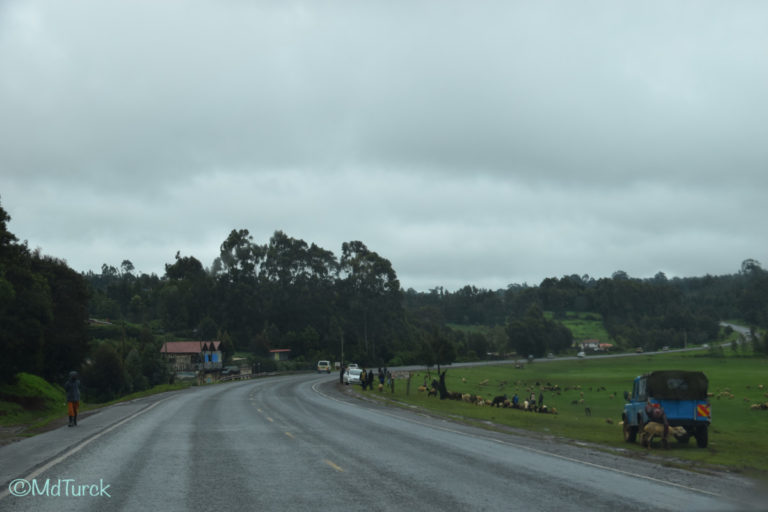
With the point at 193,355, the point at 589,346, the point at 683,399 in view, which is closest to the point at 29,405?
the point at 683,399

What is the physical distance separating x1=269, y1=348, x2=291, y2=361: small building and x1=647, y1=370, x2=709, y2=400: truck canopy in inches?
4096

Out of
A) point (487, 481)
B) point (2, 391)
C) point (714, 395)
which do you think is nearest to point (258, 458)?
point (487, 481)

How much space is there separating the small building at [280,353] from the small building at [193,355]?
12425 mm

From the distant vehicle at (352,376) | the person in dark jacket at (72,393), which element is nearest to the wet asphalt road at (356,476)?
the person in dark jacket at (72,393)

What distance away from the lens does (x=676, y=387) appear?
21484 mm

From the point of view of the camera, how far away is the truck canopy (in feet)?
70.4

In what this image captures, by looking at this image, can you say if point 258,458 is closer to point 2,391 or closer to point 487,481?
point 487,481

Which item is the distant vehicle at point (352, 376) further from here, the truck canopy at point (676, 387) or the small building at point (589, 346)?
the small building at point (589, 346)

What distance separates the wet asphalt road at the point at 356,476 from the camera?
10680mm

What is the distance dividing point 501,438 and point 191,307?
120675 millimetres

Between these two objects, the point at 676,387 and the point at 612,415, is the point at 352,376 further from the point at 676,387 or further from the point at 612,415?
the point at 676,387

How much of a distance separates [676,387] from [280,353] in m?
107

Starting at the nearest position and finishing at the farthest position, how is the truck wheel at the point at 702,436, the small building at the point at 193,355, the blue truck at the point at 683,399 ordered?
the blue truck at the point at 683,399 → the truck wheel at the point at 702,436 → the small building at the point at 193,355

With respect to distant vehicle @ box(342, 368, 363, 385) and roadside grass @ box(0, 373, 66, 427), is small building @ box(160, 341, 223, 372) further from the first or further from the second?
roadside grass @ box(0, 373, 66, 427)
